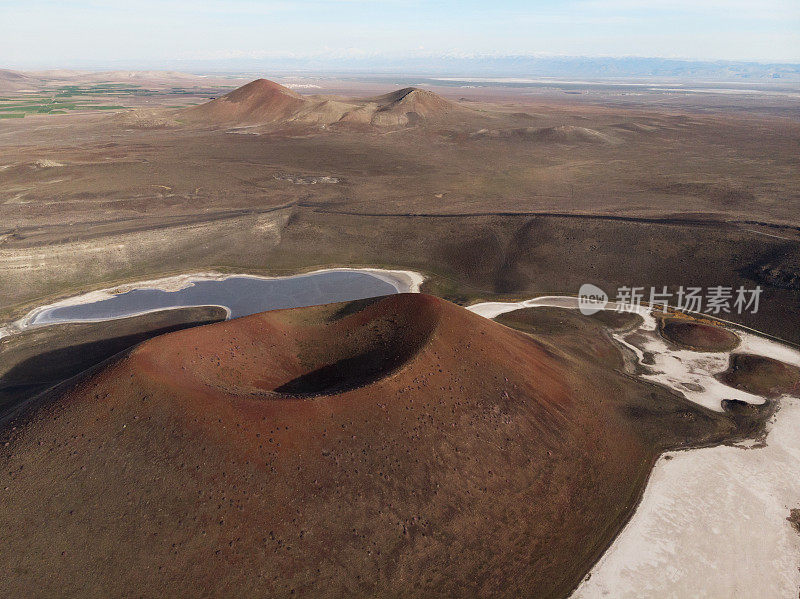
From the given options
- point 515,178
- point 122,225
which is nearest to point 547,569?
point 122,225

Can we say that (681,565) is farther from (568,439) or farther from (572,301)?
(572,301)

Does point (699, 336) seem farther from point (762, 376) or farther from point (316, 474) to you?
point (316, 474)

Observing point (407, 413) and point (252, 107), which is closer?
point (407, 413)

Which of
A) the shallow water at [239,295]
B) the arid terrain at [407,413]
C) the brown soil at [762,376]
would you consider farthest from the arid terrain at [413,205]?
the brown soil at [762,376]

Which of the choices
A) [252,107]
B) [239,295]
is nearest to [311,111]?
[252,107]

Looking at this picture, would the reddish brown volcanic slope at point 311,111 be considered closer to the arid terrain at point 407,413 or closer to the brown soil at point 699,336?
the arid terrain at point 407,413

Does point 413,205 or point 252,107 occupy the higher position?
point 252,107

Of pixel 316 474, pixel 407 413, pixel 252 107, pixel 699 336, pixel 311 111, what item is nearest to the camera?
pixel 316 474
